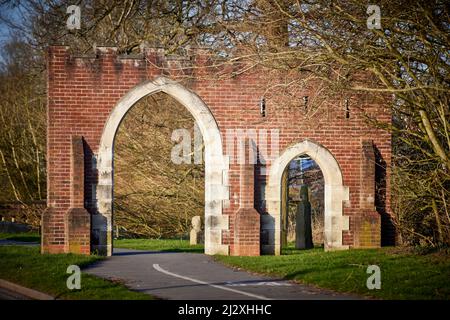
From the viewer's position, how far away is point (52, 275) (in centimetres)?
1516

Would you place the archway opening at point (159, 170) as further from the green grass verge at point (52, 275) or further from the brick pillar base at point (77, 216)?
the green grass verge at point (52, 275)

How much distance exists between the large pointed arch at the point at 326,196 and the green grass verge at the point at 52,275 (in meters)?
4.35

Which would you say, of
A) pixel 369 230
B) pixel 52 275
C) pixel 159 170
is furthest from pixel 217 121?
pixel 159 170

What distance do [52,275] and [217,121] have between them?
6828 mm

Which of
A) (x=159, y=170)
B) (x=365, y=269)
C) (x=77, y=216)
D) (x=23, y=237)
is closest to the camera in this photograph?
(x=365, y=269)

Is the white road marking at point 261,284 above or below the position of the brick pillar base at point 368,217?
below

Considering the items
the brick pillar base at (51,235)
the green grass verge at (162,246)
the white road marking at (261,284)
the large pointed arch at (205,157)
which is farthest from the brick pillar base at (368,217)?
the brick pillar base at (51,235)

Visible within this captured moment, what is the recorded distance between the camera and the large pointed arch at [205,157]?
20.1 meters

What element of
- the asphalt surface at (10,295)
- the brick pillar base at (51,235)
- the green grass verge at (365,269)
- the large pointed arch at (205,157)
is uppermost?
the large pointed arch at (205,157)

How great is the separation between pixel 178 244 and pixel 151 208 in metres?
5.49

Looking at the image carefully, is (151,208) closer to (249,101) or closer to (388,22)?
(249,101)

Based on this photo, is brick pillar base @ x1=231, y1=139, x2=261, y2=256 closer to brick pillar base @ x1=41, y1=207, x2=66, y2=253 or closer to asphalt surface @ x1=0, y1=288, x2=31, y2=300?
brick pillar base @ x1=41, y1=207, x2=66, y2=253

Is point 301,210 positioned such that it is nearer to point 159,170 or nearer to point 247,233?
point 247,233

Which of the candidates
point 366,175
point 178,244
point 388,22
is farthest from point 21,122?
point 388,22
